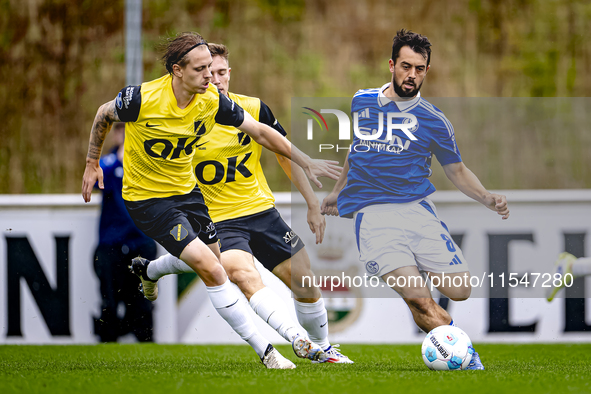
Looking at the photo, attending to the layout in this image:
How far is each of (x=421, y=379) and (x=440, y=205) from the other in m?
2.61

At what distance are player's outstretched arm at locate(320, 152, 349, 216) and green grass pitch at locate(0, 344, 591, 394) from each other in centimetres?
106

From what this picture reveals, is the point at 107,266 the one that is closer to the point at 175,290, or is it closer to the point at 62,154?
the point at 175,290

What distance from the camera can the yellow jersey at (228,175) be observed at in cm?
480

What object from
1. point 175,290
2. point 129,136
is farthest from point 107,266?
point 129,136

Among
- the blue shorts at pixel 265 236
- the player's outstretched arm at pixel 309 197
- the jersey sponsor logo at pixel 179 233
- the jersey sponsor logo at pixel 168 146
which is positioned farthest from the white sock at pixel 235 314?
the jersey sponsor logo at pixel 168 146

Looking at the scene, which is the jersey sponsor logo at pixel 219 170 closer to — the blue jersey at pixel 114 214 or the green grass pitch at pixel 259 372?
the green grass pitch at pixel 259 372

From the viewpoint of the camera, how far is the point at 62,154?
8.09m

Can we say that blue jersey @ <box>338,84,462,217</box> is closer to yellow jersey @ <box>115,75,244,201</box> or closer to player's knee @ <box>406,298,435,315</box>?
player's knee @ <box>406,298,435,315</box>

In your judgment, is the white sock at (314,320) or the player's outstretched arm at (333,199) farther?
the player's outstretched arm at (333,199)

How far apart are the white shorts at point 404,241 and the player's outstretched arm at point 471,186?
39cm

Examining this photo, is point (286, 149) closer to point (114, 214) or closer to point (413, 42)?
point (413, 42)

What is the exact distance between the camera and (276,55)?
9.10m

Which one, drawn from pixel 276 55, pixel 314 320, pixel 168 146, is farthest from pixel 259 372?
pixel 276 55

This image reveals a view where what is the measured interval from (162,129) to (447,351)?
2246 millimetres
